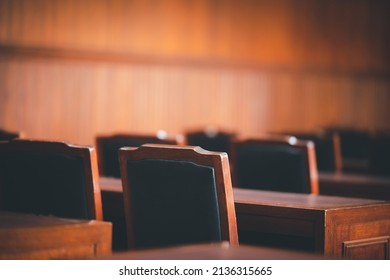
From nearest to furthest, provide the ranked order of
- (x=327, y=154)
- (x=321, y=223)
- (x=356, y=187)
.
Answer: (x=321, y=223), (x=356, y=187), (x=327, y=154)

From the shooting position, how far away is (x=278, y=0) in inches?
412

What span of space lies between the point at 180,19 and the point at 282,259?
24.7 ft

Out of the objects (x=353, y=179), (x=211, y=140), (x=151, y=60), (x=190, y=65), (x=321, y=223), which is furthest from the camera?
(x=190, y=65)

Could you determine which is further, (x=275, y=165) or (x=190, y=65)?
(x=190, y=65)

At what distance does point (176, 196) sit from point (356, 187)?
198cm

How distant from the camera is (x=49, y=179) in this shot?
330cm

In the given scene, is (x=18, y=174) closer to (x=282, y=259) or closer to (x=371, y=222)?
(x=371, y=222)

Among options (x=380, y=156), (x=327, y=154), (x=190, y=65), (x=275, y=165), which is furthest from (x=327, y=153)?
(x=190, y=65)

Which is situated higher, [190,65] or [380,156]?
[190,65]

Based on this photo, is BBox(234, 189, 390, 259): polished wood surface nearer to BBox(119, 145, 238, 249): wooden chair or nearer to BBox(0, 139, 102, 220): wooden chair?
BBox(119, 145, 238, 249): wooden chair

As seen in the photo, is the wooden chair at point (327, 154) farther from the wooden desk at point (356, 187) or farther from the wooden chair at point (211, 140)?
the wooden desk at point (356, 187)

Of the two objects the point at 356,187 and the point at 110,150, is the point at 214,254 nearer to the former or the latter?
the point at 356,187

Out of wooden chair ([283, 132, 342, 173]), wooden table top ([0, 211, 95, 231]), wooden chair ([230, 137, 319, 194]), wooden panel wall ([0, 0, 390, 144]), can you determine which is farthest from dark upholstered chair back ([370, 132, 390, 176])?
wooden table top ([0, 211, 95, 231])

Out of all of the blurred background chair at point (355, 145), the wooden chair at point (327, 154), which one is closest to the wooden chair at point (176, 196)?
the wooden chair at point (327, 154)
